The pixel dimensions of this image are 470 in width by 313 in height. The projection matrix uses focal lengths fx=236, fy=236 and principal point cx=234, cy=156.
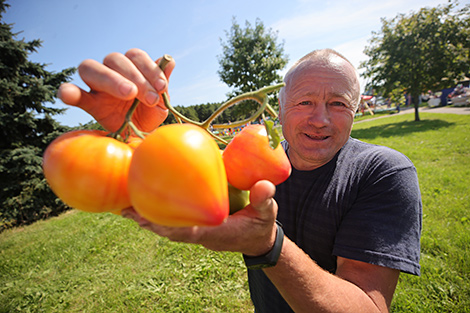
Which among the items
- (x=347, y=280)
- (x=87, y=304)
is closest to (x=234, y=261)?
(x=87, y=304)

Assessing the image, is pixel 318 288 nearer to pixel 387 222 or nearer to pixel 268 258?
pixel 268 258

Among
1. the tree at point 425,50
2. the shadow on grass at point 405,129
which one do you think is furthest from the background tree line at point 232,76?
the shadow on grass at point 405,129

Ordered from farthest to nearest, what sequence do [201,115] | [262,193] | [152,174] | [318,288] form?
1. [201,115]
2. [318,288]
3. [262,193]
4. [152,174]

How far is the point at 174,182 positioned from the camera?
791mm

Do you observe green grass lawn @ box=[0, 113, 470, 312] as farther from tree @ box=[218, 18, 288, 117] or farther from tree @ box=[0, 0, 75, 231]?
tree @ box=[218, 18, 288, 117]

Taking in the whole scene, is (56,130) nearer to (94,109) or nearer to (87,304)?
(87,304)

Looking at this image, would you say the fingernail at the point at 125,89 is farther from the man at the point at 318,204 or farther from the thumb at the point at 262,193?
the thumb at the point at 262,193

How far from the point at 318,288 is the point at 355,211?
26.2 inches

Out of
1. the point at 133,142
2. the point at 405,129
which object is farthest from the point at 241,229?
the point at 405,129

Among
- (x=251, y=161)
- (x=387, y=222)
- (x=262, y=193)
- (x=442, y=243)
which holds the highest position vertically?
(x=251, y=161)

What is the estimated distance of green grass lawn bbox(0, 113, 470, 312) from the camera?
3506mm

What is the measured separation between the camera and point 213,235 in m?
1.06

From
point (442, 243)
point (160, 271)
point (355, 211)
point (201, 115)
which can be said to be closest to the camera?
point (355, 211)

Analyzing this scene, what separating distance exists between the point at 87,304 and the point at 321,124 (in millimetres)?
5029
